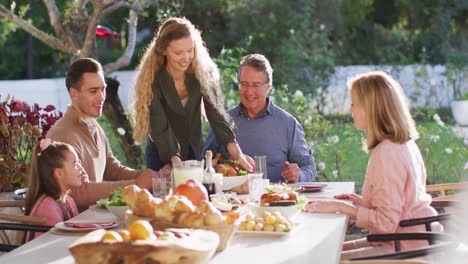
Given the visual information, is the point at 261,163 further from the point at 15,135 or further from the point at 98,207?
the point at 15,135

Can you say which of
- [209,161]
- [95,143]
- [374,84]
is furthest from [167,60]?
[374,84]

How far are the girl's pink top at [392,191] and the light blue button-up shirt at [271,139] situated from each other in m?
1.33

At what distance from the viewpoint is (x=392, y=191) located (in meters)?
3.15

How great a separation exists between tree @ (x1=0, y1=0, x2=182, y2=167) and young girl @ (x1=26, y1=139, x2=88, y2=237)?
2.90 meters

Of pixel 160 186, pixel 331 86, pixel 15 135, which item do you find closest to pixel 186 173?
pixel 160 186

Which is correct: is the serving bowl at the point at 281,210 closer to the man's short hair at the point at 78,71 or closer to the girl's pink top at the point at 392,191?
the girl's pink top at the point at 392,191

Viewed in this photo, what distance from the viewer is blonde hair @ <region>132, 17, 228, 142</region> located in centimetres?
410

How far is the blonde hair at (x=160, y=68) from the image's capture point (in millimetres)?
4098

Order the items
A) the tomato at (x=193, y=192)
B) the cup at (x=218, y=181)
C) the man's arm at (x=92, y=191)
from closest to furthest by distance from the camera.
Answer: the tomato at (x=193, y=192)
the cup at (x=218, y=181)
the man's arm at (x=92, y=191)

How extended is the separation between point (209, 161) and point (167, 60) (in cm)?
95

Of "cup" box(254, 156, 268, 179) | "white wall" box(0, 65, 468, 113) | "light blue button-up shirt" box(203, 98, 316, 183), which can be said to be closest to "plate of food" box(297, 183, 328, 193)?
"cup" box(254, 156, 268, 179)

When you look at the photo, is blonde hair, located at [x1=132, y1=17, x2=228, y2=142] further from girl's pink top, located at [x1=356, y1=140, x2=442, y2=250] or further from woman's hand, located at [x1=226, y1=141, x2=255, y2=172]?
girl's pink top, located at [x1=356, y1=140, x2=442, y2=250]

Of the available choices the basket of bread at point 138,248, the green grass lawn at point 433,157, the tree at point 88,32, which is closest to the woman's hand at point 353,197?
the basket of bread at point 138,248

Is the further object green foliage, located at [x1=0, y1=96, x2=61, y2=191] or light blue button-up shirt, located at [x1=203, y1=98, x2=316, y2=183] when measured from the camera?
green foliage, located at [x1=0, y1=96, x2=61, y2=191]
